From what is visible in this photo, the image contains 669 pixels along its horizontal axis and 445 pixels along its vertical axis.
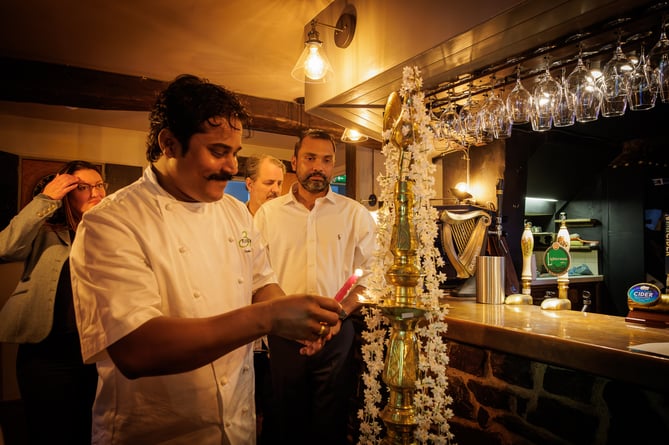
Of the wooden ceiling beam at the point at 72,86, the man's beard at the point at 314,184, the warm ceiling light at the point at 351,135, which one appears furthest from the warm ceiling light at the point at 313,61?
the warm ceiling light at the point at 351,135

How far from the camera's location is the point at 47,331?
7.19 feet

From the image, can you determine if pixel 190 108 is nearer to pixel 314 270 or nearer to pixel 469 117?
pixel 314 270

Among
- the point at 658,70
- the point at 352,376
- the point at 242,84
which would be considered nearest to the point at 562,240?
the point at 658,70

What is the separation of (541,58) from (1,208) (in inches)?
236

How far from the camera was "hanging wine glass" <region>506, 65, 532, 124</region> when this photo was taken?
263 cm

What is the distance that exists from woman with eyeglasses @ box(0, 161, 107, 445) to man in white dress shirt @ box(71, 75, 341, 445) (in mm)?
1025

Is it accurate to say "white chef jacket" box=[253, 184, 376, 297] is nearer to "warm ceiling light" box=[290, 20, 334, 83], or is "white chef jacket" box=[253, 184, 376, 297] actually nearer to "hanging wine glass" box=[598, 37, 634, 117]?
"warm ceiling light" box=[290, 20, 334, 83]

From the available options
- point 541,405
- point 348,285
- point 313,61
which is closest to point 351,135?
point 313,61

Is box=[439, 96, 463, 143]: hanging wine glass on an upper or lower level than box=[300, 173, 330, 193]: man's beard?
upper

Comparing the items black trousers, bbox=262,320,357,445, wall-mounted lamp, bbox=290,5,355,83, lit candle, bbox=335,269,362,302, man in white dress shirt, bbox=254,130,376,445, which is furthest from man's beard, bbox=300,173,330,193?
lit candle, bbox=335,269,362,302

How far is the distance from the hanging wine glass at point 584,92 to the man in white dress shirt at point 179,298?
1.94m

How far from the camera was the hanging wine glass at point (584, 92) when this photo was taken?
236 cm

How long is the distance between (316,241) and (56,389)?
1594 mm

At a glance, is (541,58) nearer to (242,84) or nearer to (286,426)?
(286,426)
